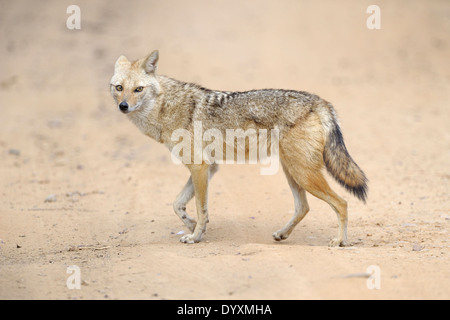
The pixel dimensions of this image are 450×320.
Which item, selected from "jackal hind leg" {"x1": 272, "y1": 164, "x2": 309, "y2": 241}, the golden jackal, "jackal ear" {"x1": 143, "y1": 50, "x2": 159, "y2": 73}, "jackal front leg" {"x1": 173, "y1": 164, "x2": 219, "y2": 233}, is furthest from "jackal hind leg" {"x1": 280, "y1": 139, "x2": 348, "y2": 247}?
"jackal ear" {"x1": 143, "y1": 50, "x2": 159, "y2": 73}

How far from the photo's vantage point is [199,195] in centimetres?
684

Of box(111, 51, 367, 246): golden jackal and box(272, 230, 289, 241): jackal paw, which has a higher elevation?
box(111, 51, 367, 246): golden jackal

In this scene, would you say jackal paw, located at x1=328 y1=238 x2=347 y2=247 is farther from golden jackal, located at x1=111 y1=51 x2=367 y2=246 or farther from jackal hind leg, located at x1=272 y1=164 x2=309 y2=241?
jackal hind leg, located at x1=272 y1=164 x2=309 y2=241

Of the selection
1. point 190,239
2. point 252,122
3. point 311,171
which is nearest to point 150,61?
point 252,122

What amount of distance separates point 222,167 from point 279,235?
3591 mm

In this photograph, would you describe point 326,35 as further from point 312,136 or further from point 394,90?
point 312,136

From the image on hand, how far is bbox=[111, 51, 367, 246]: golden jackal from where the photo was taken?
6328 mm

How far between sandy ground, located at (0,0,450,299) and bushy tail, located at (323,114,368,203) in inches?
28.9

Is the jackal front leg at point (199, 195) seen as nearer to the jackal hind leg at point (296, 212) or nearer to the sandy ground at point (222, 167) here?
the sandy ground at point (222, 167)

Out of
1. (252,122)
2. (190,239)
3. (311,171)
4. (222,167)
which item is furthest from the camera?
(222,167)

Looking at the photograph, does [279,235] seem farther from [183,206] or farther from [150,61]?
[150,61]

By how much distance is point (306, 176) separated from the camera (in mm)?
6324

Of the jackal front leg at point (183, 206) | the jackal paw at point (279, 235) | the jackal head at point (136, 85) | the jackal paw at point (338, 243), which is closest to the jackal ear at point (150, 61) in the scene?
the jackal head at point (136, 85)

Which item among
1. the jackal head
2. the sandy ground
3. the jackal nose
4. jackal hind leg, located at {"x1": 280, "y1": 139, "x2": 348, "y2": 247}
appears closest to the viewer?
the sandy ground
